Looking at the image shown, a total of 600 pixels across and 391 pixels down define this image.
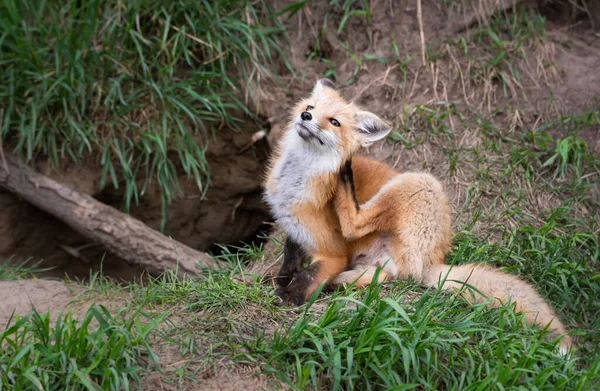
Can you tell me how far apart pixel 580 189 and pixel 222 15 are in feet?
11.3

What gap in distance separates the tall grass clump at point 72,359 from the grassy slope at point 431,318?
0.01 m

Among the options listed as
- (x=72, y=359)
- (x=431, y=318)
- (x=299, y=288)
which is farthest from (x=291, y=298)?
(x=72, y=359)

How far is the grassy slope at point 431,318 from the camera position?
3.38 meters

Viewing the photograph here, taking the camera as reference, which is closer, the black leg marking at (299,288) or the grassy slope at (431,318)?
the grassy slope at (431,318)

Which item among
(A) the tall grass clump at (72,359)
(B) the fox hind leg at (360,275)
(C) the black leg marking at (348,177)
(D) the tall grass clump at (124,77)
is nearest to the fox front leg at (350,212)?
(C) the black leg marking at (348,177)

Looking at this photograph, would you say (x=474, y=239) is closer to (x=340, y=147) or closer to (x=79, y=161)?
(x=340, y=147)

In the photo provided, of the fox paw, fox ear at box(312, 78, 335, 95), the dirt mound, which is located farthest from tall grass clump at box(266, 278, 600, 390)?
the dirt mound

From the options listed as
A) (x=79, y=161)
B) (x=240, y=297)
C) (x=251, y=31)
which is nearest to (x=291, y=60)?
(x=251, y=31)

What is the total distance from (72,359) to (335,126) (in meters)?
2.01

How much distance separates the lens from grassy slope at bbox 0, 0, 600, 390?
338 centimetres

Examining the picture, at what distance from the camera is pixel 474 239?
16.5ft

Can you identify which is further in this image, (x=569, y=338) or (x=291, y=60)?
(x=291, y=60)

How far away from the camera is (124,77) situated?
19.6 ft

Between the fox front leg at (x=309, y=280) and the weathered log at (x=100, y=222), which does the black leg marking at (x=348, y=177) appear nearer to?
the fox front leg at (x=309, y=280)
